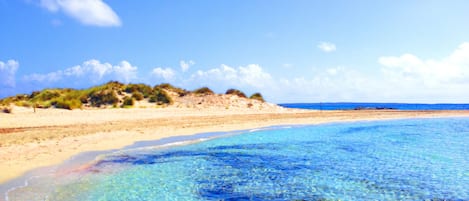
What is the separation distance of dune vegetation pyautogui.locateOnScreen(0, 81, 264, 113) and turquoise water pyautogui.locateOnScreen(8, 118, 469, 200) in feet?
79.7

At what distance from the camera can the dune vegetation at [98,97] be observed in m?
37.9

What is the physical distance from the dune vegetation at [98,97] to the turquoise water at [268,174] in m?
24.3

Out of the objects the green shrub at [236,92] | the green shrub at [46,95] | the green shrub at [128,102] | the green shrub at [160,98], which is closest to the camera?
the green shrub at [128,102]

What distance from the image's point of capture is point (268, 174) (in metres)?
12.3

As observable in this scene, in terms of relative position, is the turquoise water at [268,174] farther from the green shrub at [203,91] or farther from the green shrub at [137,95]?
the green shrub at [203,91]

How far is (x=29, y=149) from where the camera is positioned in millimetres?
15344

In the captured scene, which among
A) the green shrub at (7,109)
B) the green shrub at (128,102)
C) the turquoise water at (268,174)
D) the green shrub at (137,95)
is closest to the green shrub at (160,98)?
the green shrub at (137,95)

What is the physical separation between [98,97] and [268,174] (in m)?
33.9

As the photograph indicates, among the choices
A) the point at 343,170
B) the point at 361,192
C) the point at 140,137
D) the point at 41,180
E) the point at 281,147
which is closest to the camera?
the point at 361,192

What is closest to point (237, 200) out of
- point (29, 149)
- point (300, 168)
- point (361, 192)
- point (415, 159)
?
point (361, 192)

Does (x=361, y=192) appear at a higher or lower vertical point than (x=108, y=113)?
lower

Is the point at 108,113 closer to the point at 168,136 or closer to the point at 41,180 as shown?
the point at 168,136

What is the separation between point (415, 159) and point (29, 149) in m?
16.3

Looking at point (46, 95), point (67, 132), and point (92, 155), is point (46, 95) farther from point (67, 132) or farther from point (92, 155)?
point (92, 155)
